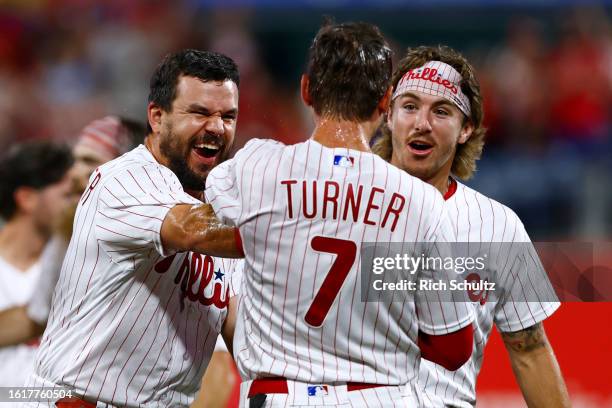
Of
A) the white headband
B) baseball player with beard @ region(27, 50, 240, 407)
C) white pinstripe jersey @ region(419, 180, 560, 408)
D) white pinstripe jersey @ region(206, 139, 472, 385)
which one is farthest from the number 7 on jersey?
the white headband

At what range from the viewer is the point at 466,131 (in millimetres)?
5027

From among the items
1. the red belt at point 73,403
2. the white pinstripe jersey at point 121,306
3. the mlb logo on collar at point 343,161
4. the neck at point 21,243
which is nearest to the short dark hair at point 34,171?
the neck at point 21,243

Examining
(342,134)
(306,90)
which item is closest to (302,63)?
(306,90)

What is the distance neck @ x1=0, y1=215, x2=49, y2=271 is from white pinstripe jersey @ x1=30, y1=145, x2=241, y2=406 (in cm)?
199

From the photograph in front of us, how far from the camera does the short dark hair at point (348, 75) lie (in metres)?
3.59

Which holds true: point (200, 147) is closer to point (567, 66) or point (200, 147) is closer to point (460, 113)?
point (460, 113)

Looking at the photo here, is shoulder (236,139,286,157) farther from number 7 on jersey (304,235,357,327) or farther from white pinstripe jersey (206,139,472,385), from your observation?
number 7 on jersey (304,235,357,327)

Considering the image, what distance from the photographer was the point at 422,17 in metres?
12.2

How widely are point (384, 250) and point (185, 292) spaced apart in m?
1.16

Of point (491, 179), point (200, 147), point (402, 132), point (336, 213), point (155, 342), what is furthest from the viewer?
point (491, 179)

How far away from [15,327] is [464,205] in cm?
257

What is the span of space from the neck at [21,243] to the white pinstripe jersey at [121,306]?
1.99 metres

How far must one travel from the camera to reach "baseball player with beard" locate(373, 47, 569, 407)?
4523 mm

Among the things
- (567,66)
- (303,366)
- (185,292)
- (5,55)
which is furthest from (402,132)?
(5,55)
